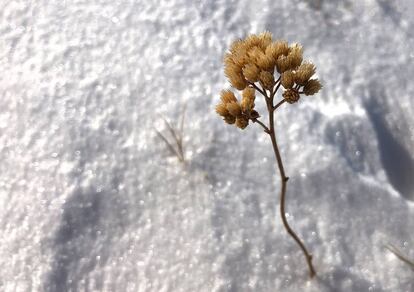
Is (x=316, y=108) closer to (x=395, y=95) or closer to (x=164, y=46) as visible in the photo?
Answer: (x=395, y=95)

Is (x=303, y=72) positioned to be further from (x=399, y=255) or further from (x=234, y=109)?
(x=399, y=255)

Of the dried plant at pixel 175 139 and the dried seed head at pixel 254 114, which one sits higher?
the dried seed head at pixel 254 114

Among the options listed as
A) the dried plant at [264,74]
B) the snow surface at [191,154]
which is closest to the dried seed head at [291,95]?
the dried plant at [264,74]

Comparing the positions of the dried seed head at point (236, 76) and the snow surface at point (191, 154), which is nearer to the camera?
the dried seed head at point (236, 76)

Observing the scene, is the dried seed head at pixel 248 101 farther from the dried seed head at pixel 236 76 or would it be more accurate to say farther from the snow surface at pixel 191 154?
the snow surface at pixel 191 154

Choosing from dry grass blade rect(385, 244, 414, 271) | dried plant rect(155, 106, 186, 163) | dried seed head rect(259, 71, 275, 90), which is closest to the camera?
dried seed head rect(259, 71, 275, 90)

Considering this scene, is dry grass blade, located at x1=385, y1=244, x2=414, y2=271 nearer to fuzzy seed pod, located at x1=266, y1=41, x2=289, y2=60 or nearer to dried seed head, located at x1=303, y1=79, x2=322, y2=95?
dried seed head, located at x1=303, y1=79, x2=322, y2=95

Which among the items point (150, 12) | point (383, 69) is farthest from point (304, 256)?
point (150, 12)

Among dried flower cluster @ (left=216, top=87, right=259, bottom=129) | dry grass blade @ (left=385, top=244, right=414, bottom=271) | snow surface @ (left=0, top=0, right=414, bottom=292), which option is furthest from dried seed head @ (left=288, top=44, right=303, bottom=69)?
dry grass blade @ (left=385, top=244, right=414, bottom=271)
